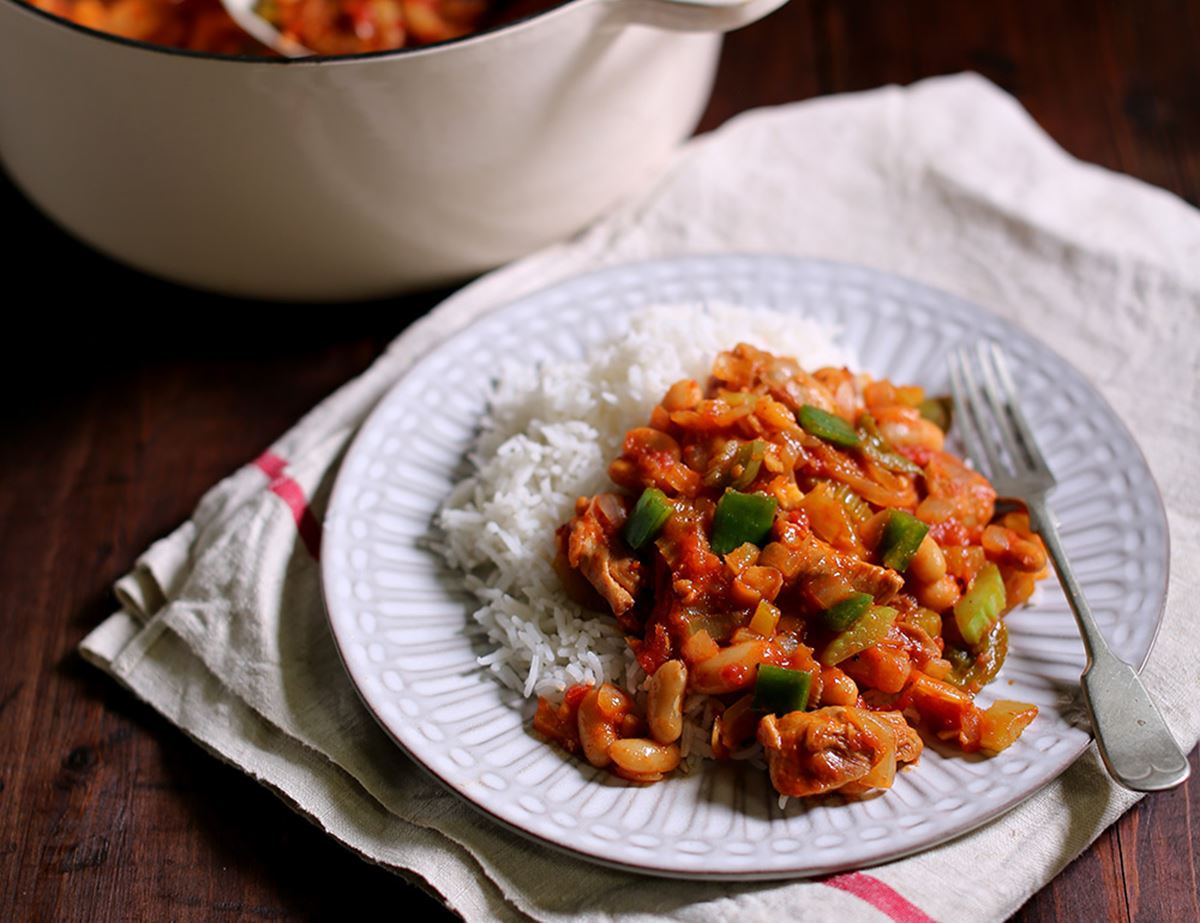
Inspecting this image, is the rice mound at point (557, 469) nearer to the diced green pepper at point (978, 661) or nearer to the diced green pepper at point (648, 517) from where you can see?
the diced green pepper at point (648, 517)

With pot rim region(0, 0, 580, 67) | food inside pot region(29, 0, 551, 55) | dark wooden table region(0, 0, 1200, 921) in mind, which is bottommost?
dark wooden table region(0, 0, 1200, 921)

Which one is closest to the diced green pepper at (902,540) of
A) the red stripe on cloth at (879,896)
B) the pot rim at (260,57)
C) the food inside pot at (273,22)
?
the red stripe on cloth at (879,896)

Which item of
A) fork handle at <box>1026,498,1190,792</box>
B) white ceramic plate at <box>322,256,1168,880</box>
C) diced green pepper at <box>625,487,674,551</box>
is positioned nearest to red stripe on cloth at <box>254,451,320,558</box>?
white ceramic plate at <box>322,256,1168,880</box>

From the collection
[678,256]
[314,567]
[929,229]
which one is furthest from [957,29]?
[314,567]

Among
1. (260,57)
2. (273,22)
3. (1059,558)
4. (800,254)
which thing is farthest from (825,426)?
(273,22)

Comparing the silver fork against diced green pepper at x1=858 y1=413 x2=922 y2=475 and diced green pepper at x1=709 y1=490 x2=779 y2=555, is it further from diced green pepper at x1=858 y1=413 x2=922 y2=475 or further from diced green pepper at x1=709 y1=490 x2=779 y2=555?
diced green pepper at x1=709 y1=490 x2=779 y2=555

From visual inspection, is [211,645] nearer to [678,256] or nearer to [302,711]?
[302,711]
